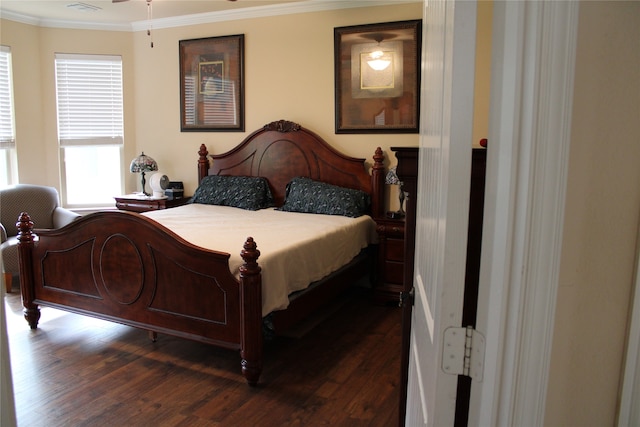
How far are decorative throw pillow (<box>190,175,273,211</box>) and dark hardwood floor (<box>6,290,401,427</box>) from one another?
59.7 inches

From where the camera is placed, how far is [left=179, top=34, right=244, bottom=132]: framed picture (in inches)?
198

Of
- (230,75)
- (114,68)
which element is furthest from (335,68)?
(114,68)

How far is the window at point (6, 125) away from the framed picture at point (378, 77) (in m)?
3.35

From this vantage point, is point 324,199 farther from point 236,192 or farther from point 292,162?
point 236,192

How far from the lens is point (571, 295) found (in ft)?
2.70

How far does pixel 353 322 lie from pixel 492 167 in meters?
3.09

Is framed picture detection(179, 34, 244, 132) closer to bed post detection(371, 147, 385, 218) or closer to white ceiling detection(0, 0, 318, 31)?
white ceiling detection(0, 0, 318, 31)

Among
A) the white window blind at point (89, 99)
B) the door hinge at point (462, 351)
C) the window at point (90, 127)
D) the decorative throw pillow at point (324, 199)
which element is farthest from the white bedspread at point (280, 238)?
the door hinge at point (462, 351)

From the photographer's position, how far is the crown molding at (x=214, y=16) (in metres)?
4.45

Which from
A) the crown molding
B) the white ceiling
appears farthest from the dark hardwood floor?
the white ceiling

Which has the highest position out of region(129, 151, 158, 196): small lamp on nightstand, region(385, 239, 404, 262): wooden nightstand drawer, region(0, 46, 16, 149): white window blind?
region(0, 46, 16, 149): white window blind

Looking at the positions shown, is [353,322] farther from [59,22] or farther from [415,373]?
[59,22]

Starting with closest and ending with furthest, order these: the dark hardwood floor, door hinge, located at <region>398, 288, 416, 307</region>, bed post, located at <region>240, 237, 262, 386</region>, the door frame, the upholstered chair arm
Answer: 1. the door frame
2. door hinge, located at <region>398, 288, 416, 307</region>
3. the dark hardwood floor
4. bed post, located at <region>240, 237, 262, 386</region>
5. the upholstered chair arm

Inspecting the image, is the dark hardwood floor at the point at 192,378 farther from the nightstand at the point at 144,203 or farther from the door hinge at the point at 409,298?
the nightstand at the point at 144,203
